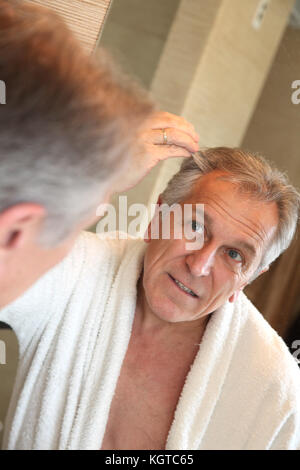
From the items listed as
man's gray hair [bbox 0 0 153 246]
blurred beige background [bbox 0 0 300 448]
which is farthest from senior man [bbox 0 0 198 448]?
blurred beige background [bbox 0 0 300 448]

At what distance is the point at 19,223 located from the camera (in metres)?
0.40

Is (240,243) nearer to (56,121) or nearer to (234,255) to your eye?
(234,255)

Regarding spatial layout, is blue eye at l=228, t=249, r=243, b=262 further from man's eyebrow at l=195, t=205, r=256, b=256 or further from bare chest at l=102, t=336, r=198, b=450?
bare chest at l=102, t=336, r=198, b=450

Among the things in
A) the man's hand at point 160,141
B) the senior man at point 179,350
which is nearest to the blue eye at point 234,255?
the senior man at point 179,350

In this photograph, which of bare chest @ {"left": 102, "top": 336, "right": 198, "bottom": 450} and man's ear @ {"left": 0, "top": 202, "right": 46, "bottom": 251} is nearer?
man's ear @ {"left": 0, "top": 202, "right": 46, "bottom": 251}

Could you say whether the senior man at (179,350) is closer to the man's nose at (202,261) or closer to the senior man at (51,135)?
the man's nose at (202,261)

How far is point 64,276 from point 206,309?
0.24m

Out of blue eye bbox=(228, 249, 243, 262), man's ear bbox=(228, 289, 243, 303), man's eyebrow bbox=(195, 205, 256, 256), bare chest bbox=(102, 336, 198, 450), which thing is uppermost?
man's eyebrow bbox=(195, 205, 256, 256)

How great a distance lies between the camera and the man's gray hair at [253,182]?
89 cm

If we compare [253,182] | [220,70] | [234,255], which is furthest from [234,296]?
[220,70]

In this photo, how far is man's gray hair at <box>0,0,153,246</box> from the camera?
0.38m

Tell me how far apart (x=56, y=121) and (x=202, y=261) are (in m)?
0.51

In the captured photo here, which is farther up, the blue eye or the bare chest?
the blue eye
